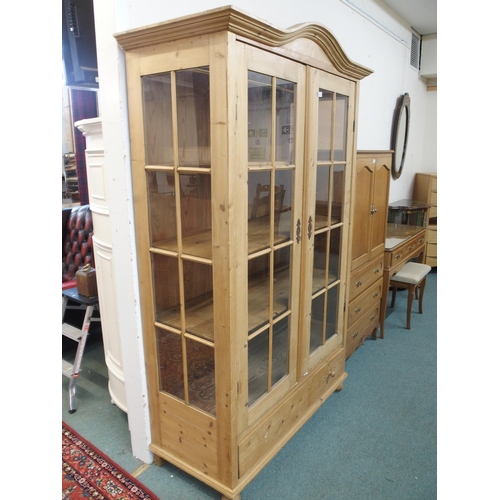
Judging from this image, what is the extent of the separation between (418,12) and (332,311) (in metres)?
2.96

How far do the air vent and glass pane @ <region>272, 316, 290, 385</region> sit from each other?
3612 millimetres

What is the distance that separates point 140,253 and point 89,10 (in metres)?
1.60

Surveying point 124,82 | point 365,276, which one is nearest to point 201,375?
point 124,82

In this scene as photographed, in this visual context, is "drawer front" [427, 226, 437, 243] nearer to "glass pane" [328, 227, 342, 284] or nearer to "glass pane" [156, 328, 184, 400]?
"glass pane" [328, 227, 342, 284]

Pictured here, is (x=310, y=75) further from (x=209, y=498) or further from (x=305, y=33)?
(x=209, y=498)

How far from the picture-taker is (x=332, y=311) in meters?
2.21

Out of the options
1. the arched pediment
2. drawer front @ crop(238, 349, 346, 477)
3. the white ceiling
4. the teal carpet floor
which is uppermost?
the white ceiling

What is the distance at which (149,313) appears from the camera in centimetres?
166

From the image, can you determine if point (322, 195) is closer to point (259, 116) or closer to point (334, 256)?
point (334, 256)

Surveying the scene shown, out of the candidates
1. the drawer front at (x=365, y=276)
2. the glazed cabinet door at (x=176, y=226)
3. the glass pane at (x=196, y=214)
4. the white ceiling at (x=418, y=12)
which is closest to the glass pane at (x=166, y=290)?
the glazed cabinet door at (x=176, y=226)

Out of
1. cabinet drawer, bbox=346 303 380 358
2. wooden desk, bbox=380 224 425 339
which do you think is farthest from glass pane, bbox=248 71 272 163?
Result: wooden desk, bbox=380 224 425 339

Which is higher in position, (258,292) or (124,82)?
(124,82)

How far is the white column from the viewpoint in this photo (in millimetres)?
1831

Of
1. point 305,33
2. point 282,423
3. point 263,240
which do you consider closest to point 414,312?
point 282,423
